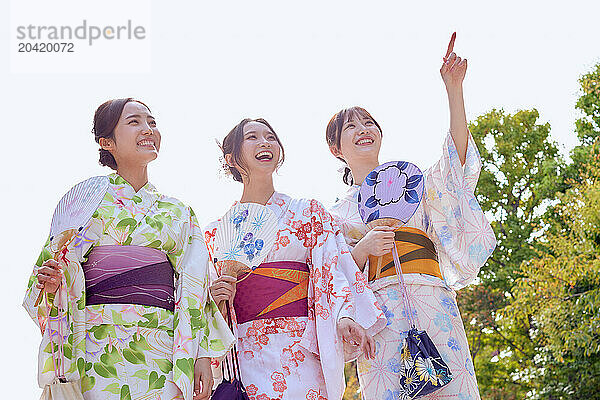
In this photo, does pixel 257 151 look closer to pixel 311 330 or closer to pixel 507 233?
pixel 311 330

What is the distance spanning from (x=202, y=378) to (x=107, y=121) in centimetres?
140

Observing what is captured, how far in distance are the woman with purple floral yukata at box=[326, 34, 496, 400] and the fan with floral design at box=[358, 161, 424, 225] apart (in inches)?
0.4

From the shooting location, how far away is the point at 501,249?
675 inches

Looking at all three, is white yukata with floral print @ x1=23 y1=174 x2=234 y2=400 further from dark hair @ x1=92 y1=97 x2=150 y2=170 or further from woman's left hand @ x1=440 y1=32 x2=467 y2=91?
woman's left hand @ x1=440 y1=32 x2=467 y2=91

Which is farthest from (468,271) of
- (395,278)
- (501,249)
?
(501,249)

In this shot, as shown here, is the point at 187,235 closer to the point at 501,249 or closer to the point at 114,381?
the point at 114,381

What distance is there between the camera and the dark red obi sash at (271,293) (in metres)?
3.54

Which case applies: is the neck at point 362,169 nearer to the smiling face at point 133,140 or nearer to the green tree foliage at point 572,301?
the smiling face at point 133,140

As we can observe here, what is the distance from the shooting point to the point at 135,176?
3537 millimetres

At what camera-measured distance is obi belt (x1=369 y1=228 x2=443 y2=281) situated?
3729 millimetres

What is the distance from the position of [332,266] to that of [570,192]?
35.7 feet

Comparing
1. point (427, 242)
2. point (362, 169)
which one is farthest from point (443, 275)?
point (362, 169)

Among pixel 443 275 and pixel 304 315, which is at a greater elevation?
pixel 443 275

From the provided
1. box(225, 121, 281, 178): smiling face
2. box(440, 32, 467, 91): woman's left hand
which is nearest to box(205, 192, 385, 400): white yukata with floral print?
box(225, 121, 281, 178): smiling face
